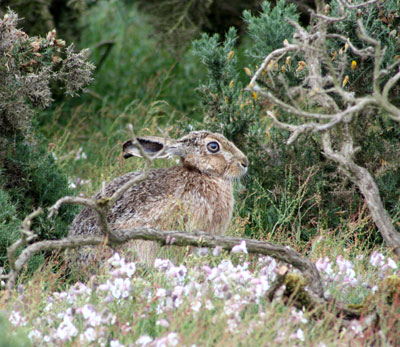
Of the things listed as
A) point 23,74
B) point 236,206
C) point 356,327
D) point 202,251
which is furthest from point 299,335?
point 23,74

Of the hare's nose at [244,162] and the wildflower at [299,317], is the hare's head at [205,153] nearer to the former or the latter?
the hare's nose at [244,162]

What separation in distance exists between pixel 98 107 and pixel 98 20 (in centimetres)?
305

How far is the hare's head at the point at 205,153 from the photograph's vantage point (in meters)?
7.06

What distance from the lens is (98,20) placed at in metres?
13.5

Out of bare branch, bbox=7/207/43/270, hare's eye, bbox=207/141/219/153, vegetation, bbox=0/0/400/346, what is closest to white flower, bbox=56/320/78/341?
vegetation, bbox=0/0/400/346

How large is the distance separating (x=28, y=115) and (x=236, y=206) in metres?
2.20

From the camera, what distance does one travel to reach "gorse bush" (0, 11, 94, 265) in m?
6.68

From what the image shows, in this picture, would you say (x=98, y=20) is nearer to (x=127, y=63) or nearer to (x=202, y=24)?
(x=127, y=63)

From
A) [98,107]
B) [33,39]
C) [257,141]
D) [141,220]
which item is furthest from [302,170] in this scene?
[98,107]

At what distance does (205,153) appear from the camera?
711cm

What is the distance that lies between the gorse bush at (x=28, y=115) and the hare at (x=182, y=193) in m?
0.65

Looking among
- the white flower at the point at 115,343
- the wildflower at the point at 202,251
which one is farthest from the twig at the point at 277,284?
the white flower at the point at 115,343

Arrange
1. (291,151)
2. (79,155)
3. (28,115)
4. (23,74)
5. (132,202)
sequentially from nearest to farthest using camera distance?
(132,202) → (28,115) → (23,74) → (291,151) → (79,155)

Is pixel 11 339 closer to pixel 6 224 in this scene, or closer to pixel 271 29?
pixel 6 224
